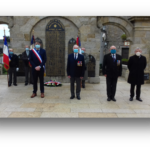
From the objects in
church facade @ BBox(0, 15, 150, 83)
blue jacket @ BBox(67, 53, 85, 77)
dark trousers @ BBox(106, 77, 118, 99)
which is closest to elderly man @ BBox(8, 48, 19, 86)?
church facade @ BBox(0, 15, 150, 83)

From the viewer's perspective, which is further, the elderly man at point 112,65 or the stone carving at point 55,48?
the stone carving at point 55,48

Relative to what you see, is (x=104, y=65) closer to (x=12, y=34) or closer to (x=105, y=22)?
(x=105, y=22)

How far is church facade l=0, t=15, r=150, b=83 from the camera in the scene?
8.16 metres

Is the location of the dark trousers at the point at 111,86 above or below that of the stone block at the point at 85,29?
below

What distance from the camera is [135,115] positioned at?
4.17m

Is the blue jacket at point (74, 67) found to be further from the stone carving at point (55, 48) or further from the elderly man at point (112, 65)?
the stone carving at point (55, 48)

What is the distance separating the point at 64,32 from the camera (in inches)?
324

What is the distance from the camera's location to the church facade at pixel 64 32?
8.16 metres

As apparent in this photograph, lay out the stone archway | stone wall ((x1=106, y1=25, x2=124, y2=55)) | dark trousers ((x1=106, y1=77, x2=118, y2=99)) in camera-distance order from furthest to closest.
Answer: stone wall ((x1=106, y1=25, x2=124, y2=55)) < the stone archway < dark trousers ((x1=106, y1=77, x2=118, y2=99))

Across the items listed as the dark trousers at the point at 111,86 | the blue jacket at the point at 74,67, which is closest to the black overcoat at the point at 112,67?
the dark trousers at the point at 111,86

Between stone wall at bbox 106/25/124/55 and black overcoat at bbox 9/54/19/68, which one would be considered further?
stone wall at bbox 106/25/124/55

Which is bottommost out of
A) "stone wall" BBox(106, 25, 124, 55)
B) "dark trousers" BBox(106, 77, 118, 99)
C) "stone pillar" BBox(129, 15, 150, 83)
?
"dark trousers" BBox(106, 77, 118, 99)

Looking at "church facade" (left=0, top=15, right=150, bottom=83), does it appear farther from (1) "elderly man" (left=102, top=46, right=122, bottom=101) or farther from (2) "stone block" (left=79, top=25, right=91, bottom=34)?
(1) "elderly man" (left=102, top=46, right=122, bottom=101)
